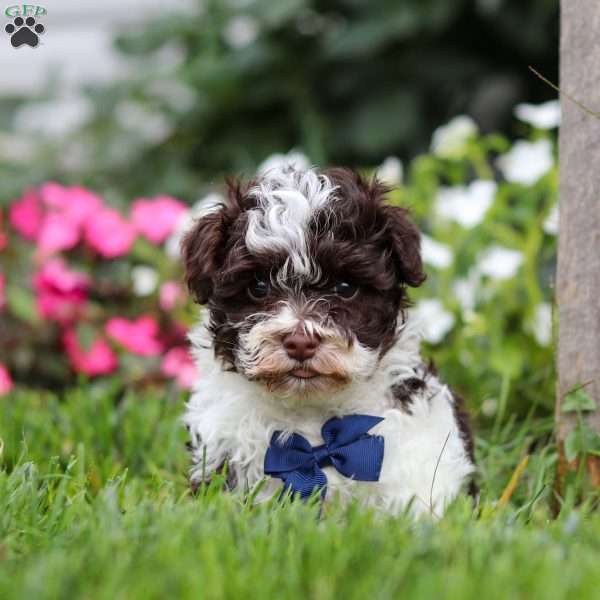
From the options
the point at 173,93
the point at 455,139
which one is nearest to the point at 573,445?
the point at 455,139

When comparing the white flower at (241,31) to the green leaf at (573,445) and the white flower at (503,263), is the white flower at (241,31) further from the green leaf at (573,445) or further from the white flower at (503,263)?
the green leaf at (573,445)

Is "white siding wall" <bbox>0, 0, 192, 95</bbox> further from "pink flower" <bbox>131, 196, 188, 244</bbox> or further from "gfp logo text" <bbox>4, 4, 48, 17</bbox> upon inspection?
"gfp logo text" <bbox>4, 4, 48, 17</bbox>

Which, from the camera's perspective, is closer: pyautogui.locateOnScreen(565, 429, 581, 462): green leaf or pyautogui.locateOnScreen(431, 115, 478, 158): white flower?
pyautogui.locateOnScreen(565, 429, 581, 462): green leaf

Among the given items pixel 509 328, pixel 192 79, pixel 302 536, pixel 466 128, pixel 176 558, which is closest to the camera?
pixel 176 558

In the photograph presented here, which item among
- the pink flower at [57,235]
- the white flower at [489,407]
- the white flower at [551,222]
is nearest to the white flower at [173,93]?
the pink flower at [57,235]

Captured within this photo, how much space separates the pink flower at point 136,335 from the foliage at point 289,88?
181cm

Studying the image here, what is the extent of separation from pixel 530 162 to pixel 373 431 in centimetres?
276

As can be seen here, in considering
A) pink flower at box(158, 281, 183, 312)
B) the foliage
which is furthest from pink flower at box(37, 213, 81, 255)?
the foliage

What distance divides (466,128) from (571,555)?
3.86 metres

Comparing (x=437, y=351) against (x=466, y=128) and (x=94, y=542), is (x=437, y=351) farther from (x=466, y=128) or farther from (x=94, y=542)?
(x=94, y=542)

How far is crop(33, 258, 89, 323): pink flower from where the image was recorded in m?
6.54

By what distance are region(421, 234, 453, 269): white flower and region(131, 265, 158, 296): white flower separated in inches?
77.1

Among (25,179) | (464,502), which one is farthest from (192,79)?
(464,502)

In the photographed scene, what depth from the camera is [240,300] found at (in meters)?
3.70
